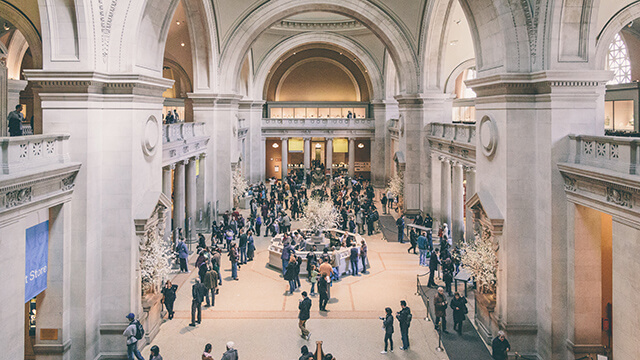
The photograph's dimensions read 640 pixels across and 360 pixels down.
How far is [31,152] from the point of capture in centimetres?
741

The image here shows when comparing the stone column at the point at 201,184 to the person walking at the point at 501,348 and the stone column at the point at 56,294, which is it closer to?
the stone column at the point at 56,294

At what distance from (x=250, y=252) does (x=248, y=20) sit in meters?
10.6

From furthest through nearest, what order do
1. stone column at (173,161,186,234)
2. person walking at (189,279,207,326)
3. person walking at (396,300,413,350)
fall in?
stone column at (173,161,186,234) < person walking at (189,279,207,326) < person walking at (396,300,413,350)

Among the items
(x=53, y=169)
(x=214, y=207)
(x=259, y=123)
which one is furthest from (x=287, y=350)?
(x=259, y=123)

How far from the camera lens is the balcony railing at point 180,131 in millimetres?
14673

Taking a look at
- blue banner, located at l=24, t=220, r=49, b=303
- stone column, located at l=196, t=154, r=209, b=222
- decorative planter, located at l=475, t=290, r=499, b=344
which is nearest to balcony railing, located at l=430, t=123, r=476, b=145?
decorative planter, located at l=475, t=290, r=499, b=344

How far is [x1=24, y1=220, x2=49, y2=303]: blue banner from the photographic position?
25.2 feet

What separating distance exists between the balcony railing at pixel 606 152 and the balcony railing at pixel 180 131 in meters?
11.4

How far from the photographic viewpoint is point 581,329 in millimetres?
8383

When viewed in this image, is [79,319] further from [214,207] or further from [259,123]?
[259,123]

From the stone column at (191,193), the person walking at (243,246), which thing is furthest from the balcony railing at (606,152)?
the stone column at (191,193)

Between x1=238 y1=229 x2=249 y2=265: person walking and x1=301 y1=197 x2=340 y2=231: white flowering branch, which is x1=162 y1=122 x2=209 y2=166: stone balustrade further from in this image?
x1=301 y1=197 x2=340 y2=231: white flowering branch

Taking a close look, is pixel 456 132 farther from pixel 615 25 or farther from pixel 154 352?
pixel 154 352

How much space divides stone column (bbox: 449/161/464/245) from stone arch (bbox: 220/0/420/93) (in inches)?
206
